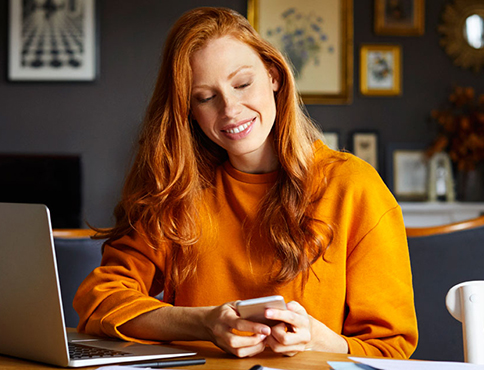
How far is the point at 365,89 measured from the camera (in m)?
4.54

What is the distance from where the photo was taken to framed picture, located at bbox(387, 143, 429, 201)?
4.45 m

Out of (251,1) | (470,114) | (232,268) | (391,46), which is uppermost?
(251,1)

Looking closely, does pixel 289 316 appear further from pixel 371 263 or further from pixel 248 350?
pixel 371 263

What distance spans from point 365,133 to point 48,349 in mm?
3885

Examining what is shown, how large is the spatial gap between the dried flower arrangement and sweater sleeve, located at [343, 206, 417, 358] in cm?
326

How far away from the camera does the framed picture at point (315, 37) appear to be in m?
4.51

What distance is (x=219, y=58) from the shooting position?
1341 millimetres

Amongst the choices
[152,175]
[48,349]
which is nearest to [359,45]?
[152,175]

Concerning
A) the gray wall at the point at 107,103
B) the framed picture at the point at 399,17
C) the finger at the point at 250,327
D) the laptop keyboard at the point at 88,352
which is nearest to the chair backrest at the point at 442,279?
the finger at the point at 250,327

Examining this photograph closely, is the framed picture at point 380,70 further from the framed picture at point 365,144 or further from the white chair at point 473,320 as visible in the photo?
the white chair at point 473,320

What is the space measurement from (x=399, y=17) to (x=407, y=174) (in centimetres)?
123

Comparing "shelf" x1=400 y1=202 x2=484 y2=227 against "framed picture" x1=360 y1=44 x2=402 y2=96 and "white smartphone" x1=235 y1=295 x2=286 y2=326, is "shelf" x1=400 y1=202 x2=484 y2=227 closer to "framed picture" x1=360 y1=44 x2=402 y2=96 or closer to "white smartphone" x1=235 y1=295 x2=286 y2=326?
"framed picture" x1=360 y1=44 x2=402 y2=96

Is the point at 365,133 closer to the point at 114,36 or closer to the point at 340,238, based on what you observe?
the point at 114,36

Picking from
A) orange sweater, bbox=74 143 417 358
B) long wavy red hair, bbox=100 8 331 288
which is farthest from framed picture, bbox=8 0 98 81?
orange sweater, bbox=74 143 417 358
